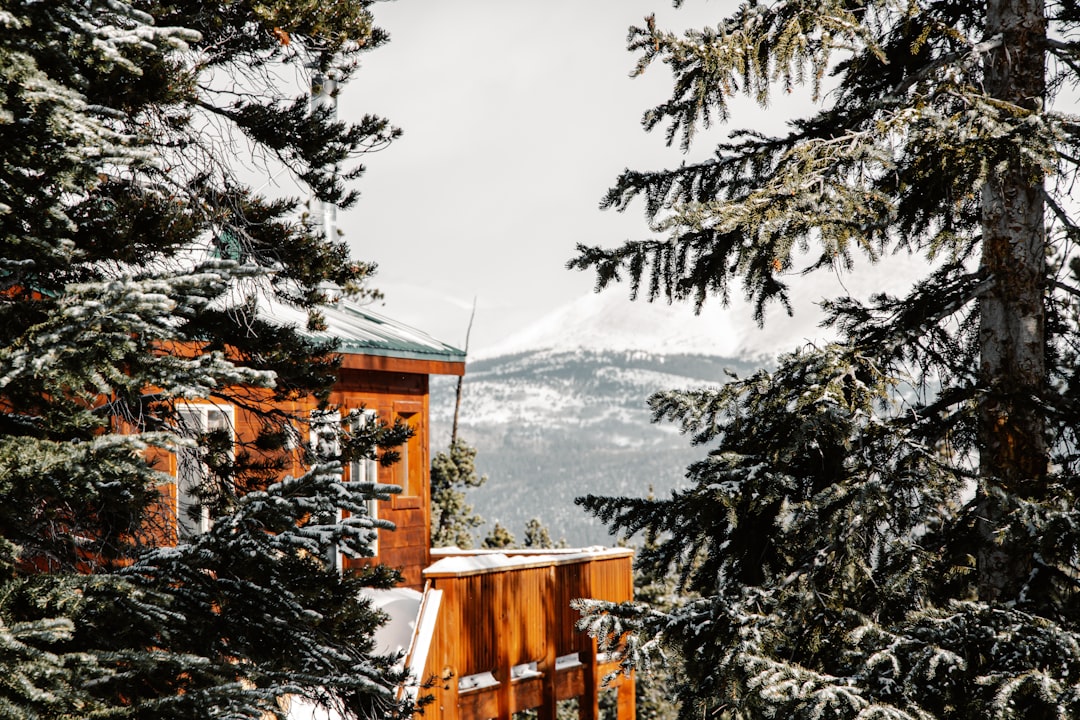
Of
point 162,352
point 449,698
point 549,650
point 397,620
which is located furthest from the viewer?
point 549,650

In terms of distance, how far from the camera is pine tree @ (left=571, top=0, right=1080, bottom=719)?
548cm

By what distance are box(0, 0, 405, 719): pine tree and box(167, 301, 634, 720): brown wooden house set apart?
90.4 inches

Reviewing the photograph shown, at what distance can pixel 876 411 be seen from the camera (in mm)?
6641

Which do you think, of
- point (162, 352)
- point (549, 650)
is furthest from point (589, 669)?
point (162, 352)

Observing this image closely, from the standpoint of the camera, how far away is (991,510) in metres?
6.07

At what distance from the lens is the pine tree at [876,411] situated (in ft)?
18.0

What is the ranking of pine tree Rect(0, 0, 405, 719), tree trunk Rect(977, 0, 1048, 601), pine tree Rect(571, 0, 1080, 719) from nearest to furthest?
pine tree Rect(0, 0, 405, 719)
pine tree Rect(571, 0, 1080, 719)
tree trunk Rect(977, 0, 1048, 601)

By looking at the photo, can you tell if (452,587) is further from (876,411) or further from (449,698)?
(876,411)

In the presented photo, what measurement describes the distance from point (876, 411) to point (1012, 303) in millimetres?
1122

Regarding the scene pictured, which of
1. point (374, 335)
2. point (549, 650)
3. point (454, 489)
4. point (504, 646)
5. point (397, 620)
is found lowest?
point (549, 650)

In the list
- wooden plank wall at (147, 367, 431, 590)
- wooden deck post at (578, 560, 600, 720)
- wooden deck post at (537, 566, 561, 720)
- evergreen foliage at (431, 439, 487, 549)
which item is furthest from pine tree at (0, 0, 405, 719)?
evergreen foliage at (431, 439, 487, 549)

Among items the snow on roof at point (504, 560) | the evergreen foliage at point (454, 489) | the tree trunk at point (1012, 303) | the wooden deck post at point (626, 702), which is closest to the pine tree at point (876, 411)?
the tree trunk at point (1012, 303)

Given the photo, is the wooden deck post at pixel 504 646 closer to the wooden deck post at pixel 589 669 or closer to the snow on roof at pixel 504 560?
the snow on roof at pixel 504 560

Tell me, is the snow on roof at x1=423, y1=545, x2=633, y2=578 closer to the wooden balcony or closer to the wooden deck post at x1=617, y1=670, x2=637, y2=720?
the wooden balcony
